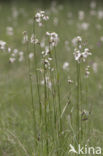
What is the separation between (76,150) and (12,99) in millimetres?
2000

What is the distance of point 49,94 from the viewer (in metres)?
3.92

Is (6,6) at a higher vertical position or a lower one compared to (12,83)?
higher

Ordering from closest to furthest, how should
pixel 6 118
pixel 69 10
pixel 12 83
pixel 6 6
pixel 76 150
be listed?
pixel 76 150
pixel 6 118
pixel 12 83
pixel 69 10
pixel 6 6

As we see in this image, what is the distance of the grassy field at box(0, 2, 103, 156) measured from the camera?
2.30 metres

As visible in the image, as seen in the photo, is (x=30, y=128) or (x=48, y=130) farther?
(x=30, y=128)

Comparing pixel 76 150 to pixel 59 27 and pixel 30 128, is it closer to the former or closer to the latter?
pixel 30 128

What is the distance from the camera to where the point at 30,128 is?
3.17 meters

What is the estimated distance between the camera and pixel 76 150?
7.25 ft

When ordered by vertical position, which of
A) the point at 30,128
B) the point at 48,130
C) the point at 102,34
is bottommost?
the point at 30,128

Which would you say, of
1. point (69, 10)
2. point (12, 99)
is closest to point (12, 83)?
point (12, 99)

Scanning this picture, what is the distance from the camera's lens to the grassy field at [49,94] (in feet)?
7.56

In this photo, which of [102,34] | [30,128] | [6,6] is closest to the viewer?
[30,128]

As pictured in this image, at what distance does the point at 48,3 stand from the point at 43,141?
7.92 metres

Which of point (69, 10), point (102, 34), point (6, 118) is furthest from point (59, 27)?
point (6, 118)
